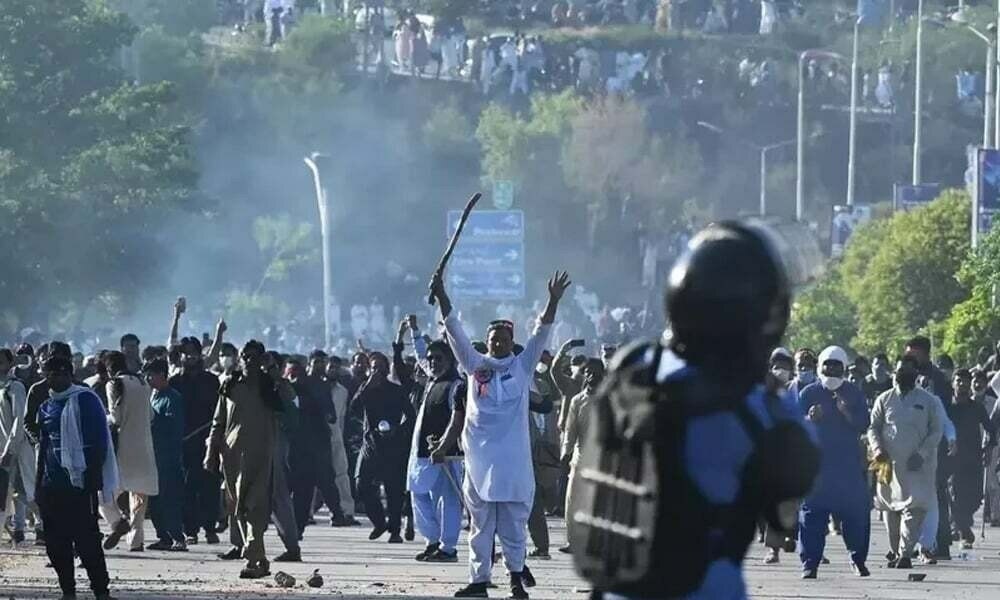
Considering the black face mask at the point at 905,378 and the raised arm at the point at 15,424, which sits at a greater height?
the black face mask at the point at 905,378

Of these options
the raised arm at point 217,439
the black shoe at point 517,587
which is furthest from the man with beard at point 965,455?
the black shoe at point 517,587

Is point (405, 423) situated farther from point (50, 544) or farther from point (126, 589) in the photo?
point (50, 544)

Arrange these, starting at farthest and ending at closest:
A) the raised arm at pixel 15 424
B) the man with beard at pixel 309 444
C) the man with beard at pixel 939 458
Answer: the man with beard at pixel 309 444
the man with beard at pixel 939 458
the raised arm at pixel 15 424

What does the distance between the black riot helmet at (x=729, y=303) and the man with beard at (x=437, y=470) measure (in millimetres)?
11877

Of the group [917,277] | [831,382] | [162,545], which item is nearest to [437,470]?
[831,382]

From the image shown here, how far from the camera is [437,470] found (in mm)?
18875

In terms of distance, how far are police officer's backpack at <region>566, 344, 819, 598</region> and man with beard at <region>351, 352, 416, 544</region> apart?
16094 mm

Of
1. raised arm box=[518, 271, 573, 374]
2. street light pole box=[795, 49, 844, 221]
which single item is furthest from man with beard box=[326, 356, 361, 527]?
street light pole box=[795, 49, 844, 221]

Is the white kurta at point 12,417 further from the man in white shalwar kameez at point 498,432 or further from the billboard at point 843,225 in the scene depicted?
the billboard at point 843,225

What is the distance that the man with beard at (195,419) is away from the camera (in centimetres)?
2134

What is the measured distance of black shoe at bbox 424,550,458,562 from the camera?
1922cm

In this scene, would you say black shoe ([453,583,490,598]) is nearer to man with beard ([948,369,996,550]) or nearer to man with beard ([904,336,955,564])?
man with beard ([904,336,955,564])

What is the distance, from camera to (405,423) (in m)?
22.6

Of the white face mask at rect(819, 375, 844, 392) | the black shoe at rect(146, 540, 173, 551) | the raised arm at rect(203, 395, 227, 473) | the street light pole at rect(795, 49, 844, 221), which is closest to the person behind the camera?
the raised arm at rect(203, 395, 227, 473)
